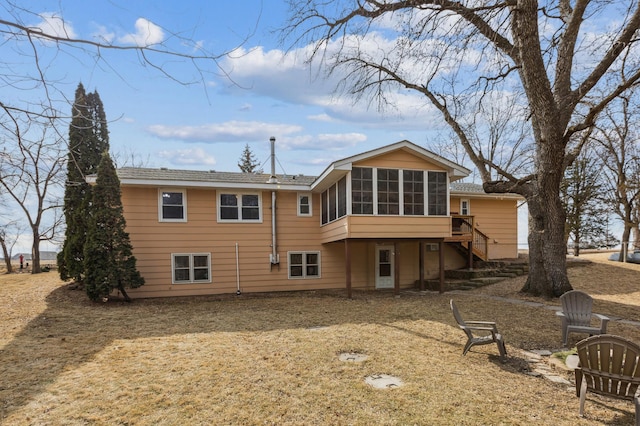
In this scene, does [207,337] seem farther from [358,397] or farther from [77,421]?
[358,397]

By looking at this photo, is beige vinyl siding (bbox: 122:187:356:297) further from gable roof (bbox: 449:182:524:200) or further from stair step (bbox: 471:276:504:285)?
gable roof (bbox: 449:182:524:200)

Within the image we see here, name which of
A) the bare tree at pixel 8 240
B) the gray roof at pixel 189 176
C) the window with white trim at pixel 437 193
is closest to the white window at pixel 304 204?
the gray roof at pixel 189 176

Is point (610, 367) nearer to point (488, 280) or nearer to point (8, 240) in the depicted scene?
point (488, 280)

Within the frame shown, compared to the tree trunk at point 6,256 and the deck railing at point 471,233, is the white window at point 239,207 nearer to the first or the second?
the deck railing at point 471,233

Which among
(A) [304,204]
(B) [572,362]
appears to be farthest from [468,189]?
(B) [572,362]

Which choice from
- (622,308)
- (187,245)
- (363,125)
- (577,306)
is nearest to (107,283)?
(187,245)

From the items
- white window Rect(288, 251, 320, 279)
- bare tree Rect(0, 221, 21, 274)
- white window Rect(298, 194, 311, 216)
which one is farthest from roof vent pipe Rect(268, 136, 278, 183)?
bare tree Rect(0, 221, 21, 274)

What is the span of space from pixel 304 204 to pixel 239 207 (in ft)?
8.16

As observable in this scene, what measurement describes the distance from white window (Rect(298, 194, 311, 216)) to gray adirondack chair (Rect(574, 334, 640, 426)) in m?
10.9

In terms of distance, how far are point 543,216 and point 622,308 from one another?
2.99 metres

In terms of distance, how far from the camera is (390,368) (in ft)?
16.8

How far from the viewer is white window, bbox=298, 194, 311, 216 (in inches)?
560

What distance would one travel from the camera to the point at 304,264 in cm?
1414

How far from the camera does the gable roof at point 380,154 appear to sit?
11.5m
